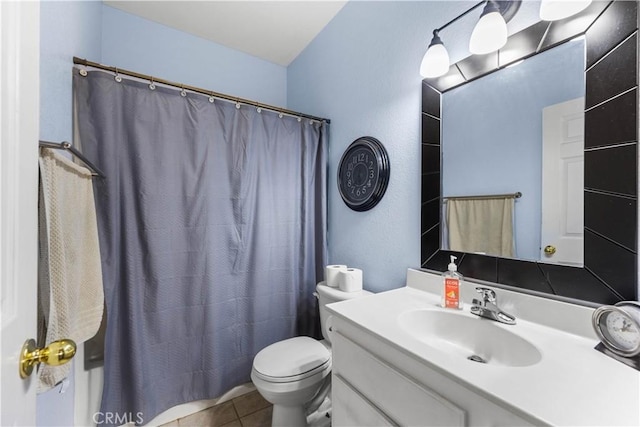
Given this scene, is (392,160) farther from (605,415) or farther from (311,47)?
(311,47)

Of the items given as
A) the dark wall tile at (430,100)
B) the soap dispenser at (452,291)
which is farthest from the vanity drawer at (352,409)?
the dark wall tile at (430,100)

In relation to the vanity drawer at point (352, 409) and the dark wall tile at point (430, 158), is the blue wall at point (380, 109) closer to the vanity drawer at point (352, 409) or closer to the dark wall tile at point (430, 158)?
the dark wall tile at point (430, 158)

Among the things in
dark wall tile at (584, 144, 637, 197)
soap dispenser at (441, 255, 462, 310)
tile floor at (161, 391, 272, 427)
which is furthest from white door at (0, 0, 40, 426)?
dark wall tile at (584, 144, 637, 197)

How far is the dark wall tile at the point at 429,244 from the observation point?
122 cm

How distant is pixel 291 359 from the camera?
4.37ft

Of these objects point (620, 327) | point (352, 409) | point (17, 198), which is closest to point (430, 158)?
point (620, 327)

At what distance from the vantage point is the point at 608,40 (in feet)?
2.50

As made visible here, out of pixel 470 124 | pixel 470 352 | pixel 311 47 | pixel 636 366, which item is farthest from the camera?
pixel 311 47

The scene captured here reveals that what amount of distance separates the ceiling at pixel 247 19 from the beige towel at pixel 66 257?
1.44m

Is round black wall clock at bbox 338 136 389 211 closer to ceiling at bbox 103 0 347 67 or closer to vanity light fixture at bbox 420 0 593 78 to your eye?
vanity light fixture at bbox 420 0 593 78

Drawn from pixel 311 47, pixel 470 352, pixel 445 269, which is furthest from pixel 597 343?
pixel 311 47

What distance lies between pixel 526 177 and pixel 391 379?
84 cm

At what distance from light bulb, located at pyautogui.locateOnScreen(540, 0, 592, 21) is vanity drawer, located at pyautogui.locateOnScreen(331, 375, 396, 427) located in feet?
4.41

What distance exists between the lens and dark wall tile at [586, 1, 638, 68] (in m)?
0.72
